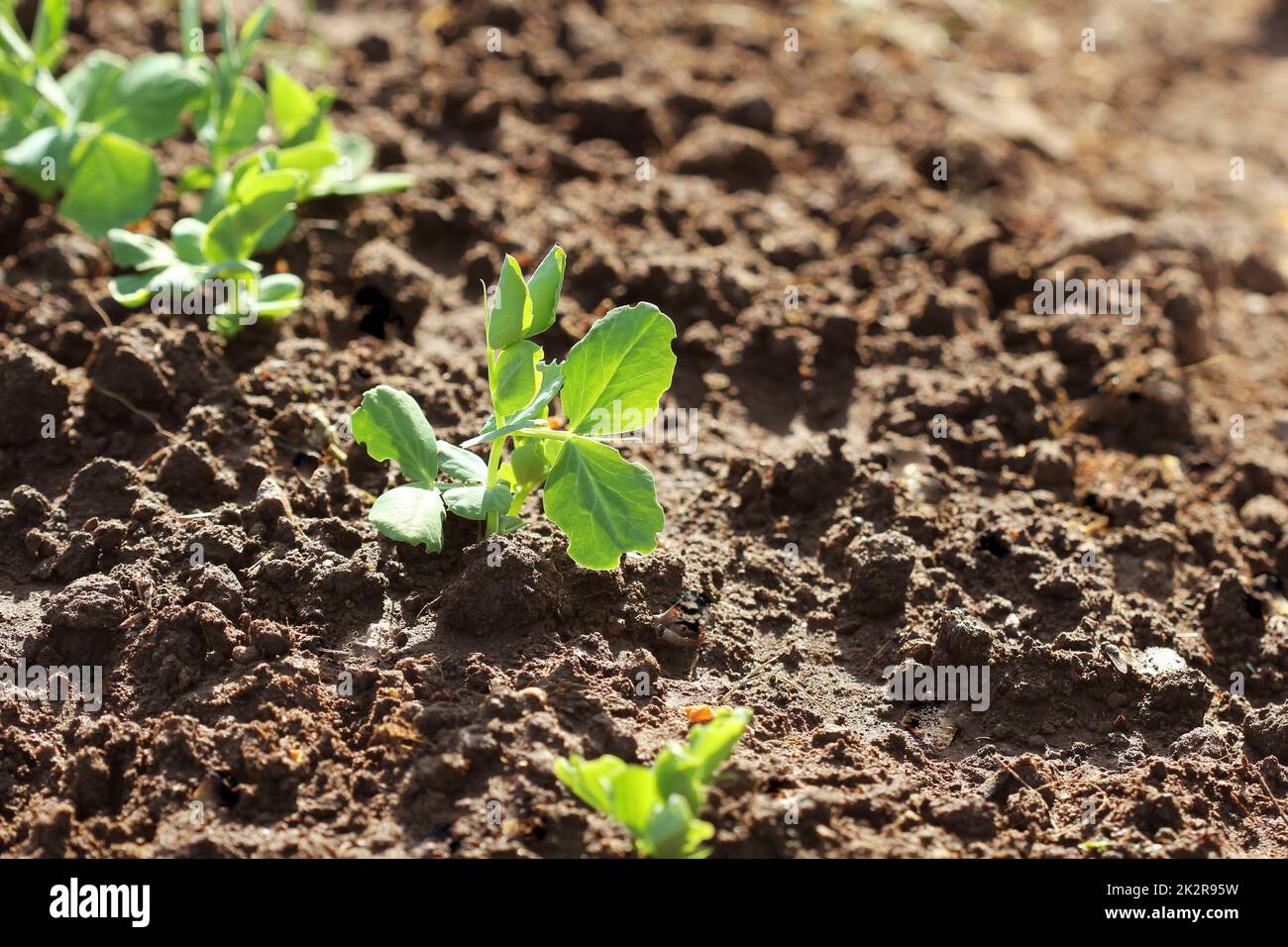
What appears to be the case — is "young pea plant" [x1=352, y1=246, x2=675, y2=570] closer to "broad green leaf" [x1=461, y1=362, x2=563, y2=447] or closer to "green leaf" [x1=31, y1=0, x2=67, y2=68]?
"broad green leaf" [x1=461, y1=362, x2=563, y2=447]

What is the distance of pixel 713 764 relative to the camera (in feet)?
7.00

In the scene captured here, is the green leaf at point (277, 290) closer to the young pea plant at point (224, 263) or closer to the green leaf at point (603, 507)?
the young pea plant at point (224, 263)

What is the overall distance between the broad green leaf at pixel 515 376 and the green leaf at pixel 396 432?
0.16 m

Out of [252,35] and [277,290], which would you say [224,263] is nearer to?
[277,290]

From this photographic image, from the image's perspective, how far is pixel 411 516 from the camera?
2.44 meters

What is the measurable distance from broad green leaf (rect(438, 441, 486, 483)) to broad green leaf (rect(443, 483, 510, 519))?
0.14 ft

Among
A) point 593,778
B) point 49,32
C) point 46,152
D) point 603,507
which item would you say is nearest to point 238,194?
point 46,152

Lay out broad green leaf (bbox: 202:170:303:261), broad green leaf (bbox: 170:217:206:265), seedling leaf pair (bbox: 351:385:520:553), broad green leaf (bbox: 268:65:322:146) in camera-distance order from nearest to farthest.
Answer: seedling leaf pair (bbox: 351:385:520:553) → broad green leaf (bbox: 202:170:303:261) → broad green leaf (bbox: 170:217:206:265) → broad green leaf (bbox: 268:65:322:146)

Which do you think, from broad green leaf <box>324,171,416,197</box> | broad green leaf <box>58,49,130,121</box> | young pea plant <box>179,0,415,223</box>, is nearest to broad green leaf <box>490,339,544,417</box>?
young pea plant <box>179,0,415,223</box>

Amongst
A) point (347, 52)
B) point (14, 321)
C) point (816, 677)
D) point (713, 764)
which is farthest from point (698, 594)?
point (347, 52)

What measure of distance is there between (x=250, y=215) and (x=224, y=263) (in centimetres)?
13

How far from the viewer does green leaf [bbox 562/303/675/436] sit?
8.30 ft

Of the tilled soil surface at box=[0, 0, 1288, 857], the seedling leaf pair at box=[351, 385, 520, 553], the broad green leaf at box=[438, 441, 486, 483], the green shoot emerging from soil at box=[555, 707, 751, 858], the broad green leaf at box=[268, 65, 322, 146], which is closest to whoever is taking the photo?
the green shoot emerging from soil at box=[555, 707, 751, 858]
